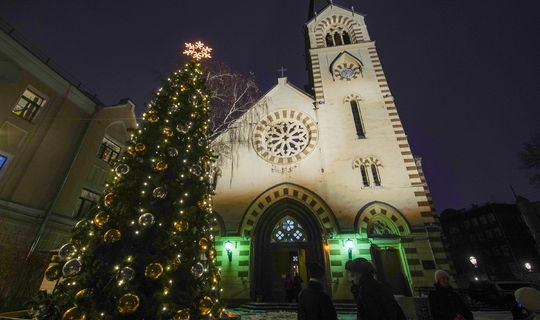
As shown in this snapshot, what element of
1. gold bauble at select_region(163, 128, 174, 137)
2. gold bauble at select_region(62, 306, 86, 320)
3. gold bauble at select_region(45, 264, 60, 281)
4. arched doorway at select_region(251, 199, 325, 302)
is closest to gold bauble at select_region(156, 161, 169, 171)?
gold bauble at select_region(163, 128, 174, 137)

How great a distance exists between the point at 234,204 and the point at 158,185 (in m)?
8.54

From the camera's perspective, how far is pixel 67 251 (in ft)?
11.8

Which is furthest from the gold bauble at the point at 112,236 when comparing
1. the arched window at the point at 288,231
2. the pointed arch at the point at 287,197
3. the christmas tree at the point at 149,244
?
the arched window at the point at 288,231

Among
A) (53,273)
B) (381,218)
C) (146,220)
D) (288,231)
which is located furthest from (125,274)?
(381,218)

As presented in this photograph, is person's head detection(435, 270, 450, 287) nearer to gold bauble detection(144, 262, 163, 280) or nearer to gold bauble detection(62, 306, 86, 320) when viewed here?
gold bauble detection(144, 262, 163, 280)

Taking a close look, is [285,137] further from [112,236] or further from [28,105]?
[28,105]

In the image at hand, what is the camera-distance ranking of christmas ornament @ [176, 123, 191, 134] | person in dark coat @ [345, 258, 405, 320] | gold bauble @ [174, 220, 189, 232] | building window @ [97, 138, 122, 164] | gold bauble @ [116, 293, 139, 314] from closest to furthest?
1. person in dark coat @ [345, 258, 405, 320]
2. gold bauble @ [116, 293, 139, 314]
3. gold bauble @ [174, 220, 189, 232]
4. christmas ornament @ [176, 123, 191, 134]
5. building window @ [97, 138, 122, 164]

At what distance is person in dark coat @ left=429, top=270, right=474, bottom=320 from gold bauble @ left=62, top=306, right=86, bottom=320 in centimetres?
519

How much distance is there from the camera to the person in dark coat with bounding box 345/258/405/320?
8.68 feet

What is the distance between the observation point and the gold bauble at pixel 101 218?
3.61 meters

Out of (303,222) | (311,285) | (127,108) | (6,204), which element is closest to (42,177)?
(6,204)

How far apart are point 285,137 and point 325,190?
405cm

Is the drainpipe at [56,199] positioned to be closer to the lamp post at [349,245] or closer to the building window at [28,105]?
the building window at [28,105]

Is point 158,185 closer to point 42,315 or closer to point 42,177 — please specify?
point 42,315
